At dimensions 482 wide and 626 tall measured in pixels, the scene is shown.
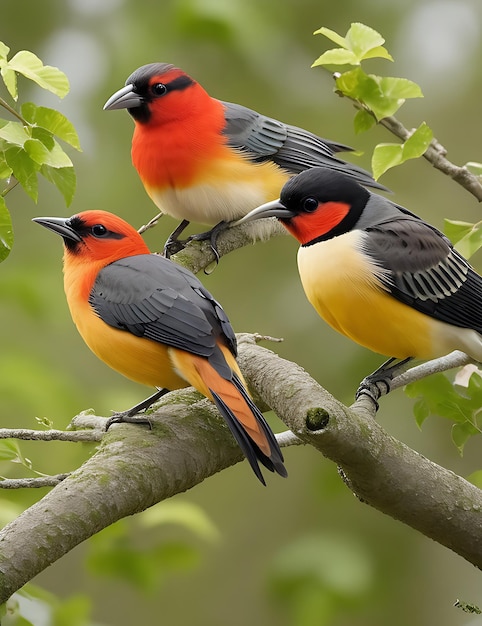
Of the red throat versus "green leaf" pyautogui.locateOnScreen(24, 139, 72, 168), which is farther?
the red throat

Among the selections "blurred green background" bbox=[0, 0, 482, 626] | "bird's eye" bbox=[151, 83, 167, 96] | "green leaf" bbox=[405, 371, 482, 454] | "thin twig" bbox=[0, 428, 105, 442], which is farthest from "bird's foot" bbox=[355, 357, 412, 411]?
"blurred green background" bbox=[0, 0, 482, 626]

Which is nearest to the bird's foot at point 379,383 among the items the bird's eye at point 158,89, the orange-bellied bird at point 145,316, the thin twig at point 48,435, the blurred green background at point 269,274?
the orange-bellied bird at point 145,316

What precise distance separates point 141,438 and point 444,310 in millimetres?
780

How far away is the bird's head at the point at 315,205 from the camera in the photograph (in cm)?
238

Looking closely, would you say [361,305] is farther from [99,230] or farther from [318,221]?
[99,230]

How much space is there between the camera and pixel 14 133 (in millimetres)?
1860

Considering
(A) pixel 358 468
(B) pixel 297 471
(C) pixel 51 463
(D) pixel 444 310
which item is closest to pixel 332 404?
(A) pixel 358 468

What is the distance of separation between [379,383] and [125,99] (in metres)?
1.06

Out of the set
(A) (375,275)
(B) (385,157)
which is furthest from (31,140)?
(A) (375,275)

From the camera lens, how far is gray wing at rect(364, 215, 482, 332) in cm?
236

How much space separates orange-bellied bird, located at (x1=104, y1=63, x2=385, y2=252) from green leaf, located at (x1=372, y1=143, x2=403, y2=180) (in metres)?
0.85

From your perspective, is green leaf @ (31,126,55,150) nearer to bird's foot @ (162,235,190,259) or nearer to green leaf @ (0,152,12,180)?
green leaf @ (0,152,12,180)

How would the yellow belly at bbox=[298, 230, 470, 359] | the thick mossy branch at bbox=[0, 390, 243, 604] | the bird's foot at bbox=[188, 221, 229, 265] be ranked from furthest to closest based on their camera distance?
the bird's foot at bbox=[188, 221, 229, 265] → the yellow belly at bbox=[298, 230, 470, 359] → the thick mossy branch at bbox=[0, 390, 243, 604]

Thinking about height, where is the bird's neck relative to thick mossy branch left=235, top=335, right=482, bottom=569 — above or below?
above
